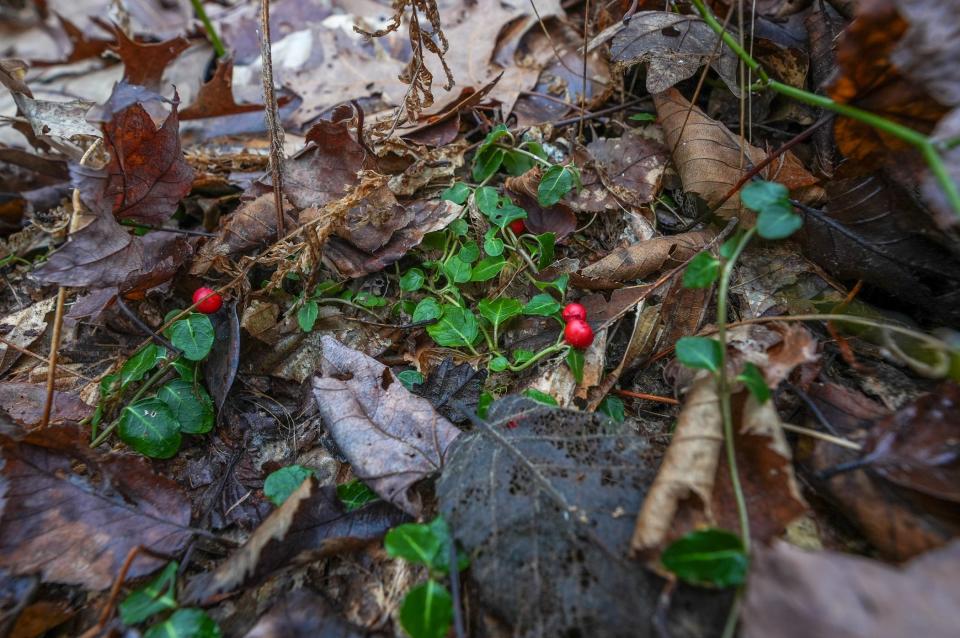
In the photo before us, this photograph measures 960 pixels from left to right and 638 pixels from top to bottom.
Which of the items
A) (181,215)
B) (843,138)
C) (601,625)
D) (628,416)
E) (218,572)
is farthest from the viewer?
(181,215)

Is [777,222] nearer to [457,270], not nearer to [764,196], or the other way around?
[764,196]

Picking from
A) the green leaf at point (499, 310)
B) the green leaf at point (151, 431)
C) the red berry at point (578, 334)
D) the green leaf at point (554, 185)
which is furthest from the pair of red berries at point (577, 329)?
Result: the green leaf at point (151, 431)

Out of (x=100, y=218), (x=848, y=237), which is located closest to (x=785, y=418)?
(x=848, y=237)

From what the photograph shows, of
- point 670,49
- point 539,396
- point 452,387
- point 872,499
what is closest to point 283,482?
point 452,387

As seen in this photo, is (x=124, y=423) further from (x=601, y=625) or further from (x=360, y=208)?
(x=601, y=625)

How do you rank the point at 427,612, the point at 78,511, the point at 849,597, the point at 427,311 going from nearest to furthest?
1. the point at 849,597
2. the point at 427,612
3. the point at 78,511
4. the point at 427,311

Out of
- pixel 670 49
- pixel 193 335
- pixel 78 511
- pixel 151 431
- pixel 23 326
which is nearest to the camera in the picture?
pixel 78 511
